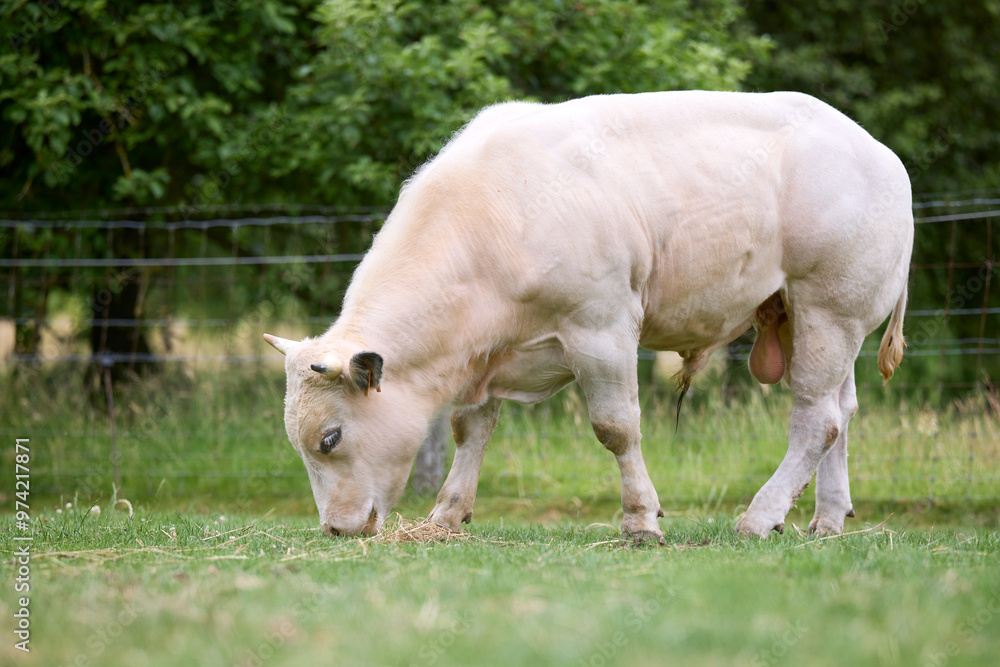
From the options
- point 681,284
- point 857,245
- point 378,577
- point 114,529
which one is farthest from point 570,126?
point 114,529

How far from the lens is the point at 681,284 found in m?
5.25

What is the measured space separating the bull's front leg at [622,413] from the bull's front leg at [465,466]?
66 centimetres

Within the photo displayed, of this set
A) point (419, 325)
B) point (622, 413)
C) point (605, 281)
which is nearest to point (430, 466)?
point (622, 413)

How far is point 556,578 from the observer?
140 inches

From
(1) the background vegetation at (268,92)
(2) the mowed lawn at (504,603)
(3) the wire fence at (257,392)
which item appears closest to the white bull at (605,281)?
(2) the mowed lawn at (504,603)

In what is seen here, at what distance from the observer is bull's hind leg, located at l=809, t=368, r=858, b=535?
18.9ft

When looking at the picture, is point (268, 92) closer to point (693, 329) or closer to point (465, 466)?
point (465, 466)

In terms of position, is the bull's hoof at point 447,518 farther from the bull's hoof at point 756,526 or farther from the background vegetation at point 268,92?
the background vegetation at point 268,92

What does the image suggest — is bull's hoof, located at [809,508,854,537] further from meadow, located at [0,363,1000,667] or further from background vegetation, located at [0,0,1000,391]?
background vegetation, located at [0,0,1000,391]

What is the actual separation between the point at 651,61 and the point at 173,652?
6874 mm

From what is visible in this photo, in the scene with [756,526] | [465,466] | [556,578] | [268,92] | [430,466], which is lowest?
[430,466]

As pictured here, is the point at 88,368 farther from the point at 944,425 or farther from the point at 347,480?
the point at 944,425

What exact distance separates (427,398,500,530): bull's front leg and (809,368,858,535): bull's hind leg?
6.20ft

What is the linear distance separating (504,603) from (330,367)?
5.64 ft
